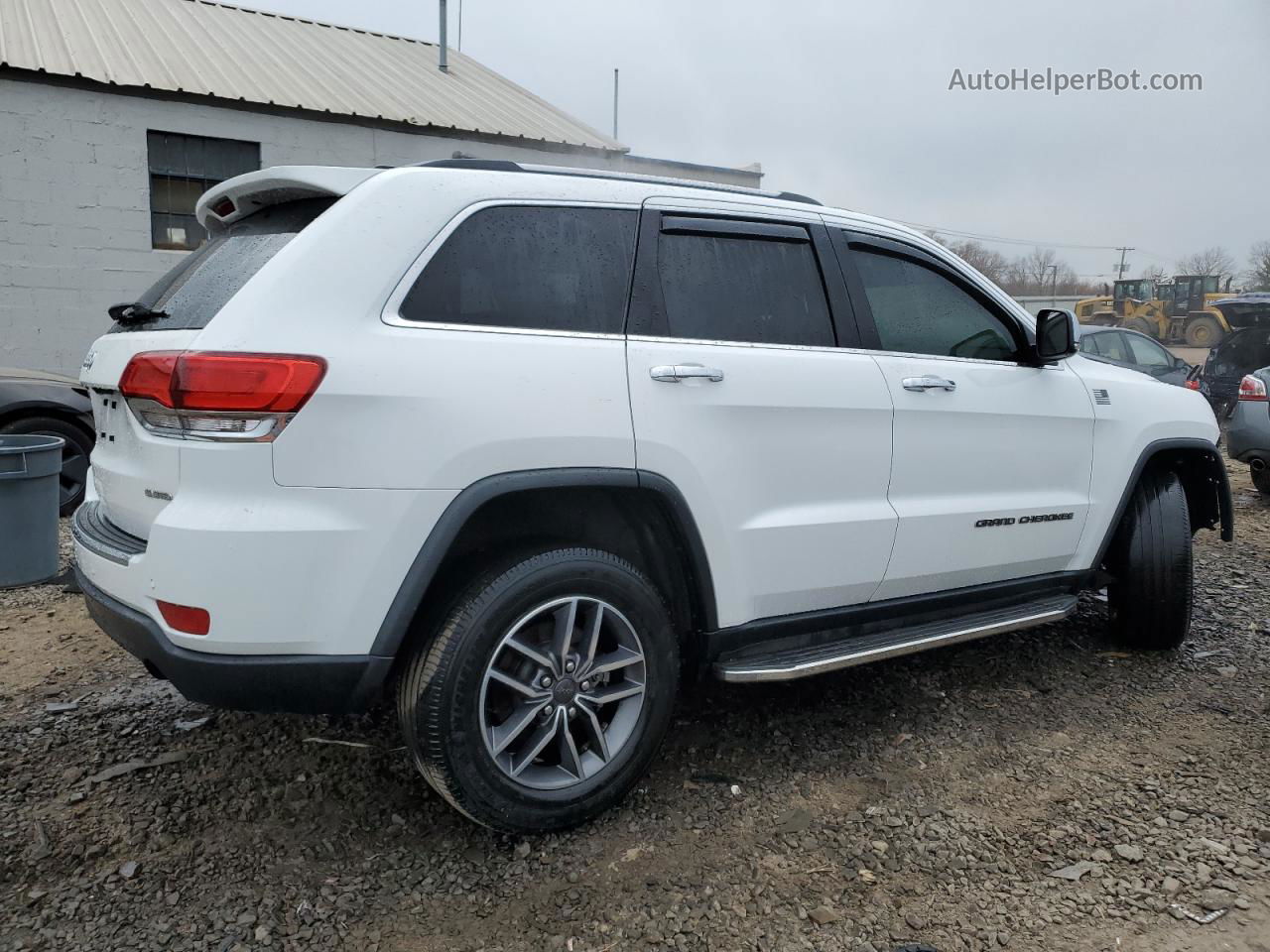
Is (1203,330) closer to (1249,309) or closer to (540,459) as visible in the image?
(1249,309)

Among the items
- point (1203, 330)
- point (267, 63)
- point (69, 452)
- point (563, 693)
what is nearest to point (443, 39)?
point (267, 63)

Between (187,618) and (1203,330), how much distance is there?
31436mm

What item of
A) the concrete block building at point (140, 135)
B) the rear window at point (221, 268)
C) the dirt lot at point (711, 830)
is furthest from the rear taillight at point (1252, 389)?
the rear window at point (221, 268)

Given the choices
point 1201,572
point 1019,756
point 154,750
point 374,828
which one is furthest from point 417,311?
point 1201,572

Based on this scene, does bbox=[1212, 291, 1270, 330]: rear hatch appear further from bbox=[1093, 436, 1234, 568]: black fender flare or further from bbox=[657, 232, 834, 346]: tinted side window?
bbox=[657, 232, 834, 346]: tinted side window

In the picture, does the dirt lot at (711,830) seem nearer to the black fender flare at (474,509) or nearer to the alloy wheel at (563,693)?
the alloy wheel at (563,693)

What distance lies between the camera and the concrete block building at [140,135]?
9469 millimetres

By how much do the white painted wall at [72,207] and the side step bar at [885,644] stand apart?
963 cm

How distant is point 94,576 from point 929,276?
121 inches

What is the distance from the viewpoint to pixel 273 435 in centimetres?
214

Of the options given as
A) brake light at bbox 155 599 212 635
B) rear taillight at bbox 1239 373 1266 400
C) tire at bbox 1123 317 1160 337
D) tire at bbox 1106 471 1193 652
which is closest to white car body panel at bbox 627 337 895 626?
brake light at bbox 155 599 212 635

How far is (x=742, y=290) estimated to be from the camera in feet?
9.77

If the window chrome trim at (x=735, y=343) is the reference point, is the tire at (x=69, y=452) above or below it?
below

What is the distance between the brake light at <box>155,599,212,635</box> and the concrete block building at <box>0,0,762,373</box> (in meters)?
8.83
